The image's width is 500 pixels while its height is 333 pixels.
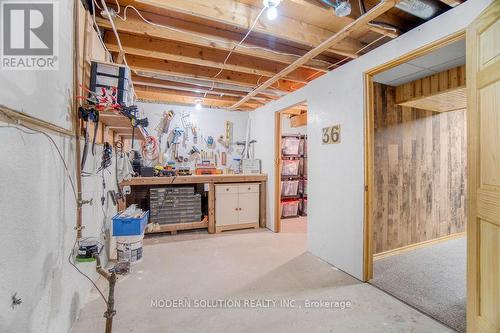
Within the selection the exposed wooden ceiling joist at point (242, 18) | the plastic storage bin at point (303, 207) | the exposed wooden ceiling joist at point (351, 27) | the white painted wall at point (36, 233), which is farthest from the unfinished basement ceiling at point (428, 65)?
the plastic storage bin at point (303, 207)

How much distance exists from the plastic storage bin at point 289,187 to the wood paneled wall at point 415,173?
2338 millimetres

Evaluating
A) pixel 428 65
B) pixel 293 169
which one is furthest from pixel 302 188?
pixel 428 65

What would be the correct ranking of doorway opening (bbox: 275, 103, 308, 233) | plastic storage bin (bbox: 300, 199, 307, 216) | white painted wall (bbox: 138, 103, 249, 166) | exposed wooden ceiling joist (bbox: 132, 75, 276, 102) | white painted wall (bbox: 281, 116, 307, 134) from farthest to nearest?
white painted wall (bbox: 281, 116, 307, 134) < plastic storage bin (bbox: 300, 199, 307, 216) < doorway opening (bbox: 275, 103, 308, 233) < white painted wall (bbox: 138, 103, 249, 166) < exposed wooden ceiling joist (bbox: 132, 75, 276, 102)

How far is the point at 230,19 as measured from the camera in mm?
2008

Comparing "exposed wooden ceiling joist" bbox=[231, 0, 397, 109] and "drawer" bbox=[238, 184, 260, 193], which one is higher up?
"exposed wooden ceiling joist" bbox=[231, 0, 397, 109]

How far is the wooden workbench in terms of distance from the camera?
3675 mm

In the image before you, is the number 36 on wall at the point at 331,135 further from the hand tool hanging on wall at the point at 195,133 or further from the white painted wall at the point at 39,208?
the hand tool hanging on wall at the point at 195,133

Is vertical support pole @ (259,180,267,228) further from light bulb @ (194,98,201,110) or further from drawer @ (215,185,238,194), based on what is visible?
light bulb @ (194,98,201,110)

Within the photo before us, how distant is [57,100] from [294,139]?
4.48m

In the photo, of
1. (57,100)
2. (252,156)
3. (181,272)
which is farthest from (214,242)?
(57,100)

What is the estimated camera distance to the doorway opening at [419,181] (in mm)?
2297

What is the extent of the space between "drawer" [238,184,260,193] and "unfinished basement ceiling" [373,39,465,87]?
249cm

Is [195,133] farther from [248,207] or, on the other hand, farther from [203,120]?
[248,207]

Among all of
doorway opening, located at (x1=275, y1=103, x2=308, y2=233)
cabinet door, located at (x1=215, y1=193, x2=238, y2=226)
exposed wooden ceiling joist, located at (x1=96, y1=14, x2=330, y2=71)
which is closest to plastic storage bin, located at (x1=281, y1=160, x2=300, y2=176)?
doorway opening, located at (x1=275, y1=103, x2=308, y2=233)
